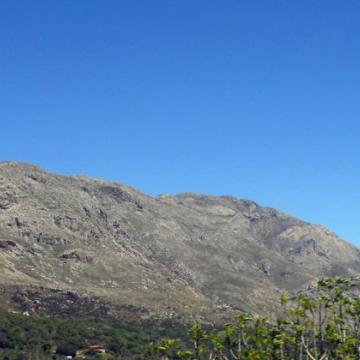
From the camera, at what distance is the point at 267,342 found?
63.1 m

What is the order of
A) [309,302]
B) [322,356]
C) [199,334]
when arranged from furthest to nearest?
[199,334] < [309,302] < [322,356]

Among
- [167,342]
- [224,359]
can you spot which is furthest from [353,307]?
[167,342]

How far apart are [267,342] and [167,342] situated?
9657 millimetres

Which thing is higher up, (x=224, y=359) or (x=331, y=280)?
(x=331, y=280)

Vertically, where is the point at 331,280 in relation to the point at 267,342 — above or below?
above

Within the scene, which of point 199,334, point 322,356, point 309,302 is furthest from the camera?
point 199,334

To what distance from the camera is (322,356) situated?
2280 inches

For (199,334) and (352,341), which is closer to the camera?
(352,341)

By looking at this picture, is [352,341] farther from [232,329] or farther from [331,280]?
[232,329]

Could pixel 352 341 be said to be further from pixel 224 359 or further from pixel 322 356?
pixel 224 359

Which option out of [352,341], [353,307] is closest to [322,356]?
[352,341]

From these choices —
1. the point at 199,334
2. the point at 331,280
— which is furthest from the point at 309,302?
the point at 199,334

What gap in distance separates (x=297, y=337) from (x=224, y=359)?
7639 millimetres

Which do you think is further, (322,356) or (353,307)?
(353,307)
